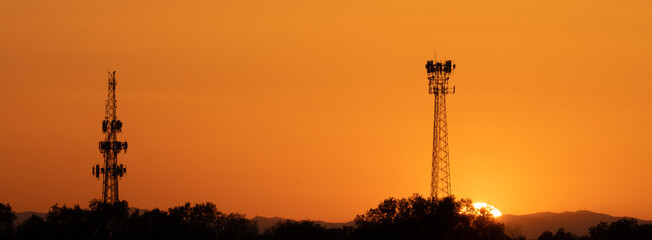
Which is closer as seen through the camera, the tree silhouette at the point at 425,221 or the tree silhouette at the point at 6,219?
the tree silhouette at the point at 425,221

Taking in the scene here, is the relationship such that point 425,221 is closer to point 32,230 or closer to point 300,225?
point 300,225

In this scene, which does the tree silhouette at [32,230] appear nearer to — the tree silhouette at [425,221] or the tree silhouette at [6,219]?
the tree silhouette at [6,219]

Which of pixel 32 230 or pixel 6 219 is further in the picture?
pixel 6 219

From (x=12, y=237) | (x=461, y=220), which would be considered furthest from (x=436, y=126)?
(x=12, y=237)

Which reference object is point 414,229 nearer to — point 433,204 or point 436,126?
point 433,204

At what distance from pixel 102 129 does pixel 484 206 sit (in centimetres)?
4795

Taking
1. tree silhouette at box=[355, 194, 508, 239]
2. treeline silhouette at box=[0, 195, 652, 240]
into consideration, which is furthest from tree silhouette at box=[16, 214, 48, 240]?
tree silhouette at box=[355, 194, 508, 239]

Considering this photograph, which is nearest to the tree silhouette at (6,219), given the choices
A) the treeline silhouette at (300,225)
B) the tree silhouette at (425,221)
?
the treeline silhouette at (300,225)

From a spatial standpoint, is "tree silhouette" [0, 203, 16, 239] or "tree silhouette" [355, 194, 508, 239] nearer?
"tree silhouette" [355, 194, 508, 239]

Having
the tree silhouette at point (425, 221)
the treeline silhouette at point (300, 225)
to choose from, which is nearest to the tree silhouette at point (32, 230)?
the treeline silhouette at point (300, 225)

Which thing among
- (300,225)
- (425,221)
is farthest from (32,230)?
(425,221)

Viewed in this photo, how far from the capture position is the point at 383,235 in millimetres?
157000

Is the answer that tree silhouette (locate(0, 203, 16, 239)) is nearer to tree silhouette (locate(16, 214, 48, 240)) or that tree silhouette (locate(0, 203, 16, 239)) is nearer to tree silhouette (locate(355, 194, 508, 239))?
tree silhouette (locate(16, 214, 48, 240))

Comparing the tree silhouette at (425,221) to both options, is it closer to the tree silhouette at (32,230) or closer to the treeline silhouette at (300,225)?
the treeline silhouette at (300,225)
